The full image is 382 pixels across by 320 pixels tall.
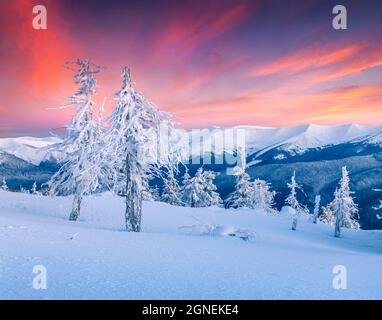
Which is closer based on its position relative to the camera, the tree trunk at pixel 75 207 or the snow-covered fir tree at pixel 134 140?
the snow-covered fir tree at pixel 134 140

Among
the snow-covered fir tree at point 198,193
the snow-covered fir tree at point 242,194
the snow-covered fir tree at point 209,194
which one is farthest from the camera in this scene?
the snow-covered fir tree at point 209,194

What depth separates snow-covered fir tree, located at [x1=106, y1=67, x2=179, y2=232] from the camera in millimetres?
16172

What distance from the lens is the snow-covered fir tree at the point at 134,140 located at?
16.2m

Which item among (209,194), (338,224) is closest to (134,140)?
(338,224)

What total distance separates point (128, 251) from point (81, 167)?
12.1 metres

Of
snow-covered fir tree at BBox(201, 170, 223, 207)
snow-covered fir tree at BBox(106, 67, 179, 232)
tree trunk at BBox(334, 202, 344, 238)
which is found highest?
snow-covered fir tree at BBox(106, 67, 179, 232)

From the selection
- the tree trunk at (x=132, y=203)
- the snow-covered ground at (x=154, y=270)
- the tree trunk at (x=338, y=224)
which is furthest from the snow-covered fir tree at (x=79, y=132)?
the tree trunk at (x=338, y=224)

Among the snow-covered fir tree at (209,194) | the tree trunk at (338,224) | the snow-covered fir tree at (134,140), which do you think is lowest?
the tree trunk at (338,224)

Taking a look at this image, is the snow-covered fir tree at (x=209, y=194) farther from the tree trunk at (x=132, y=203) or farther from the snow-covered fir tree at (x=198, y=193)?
the tree trunk at (x=132, y=203)

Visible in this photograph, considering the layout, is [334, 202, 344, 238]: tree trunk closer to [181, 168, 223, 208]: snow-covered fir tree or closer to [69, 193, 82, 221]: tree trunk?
[181, 168, 223, 208]: snow-covered fir tree

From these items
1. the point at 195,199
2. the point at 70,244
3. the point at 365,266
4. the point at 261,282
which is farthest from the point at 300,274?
the point at 195,199

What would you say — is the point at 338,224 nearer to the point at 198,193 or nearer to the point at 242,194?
the point at 242,194

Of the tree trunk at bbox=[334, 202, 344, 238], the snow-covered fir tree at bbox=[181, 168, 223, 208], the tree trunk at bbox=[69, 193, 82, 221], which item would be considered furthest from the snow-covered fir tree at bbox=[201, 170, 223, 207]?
the tree trunk at bbox=[69, 193, 82, 221]

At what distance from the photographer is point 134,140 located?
16578mm
